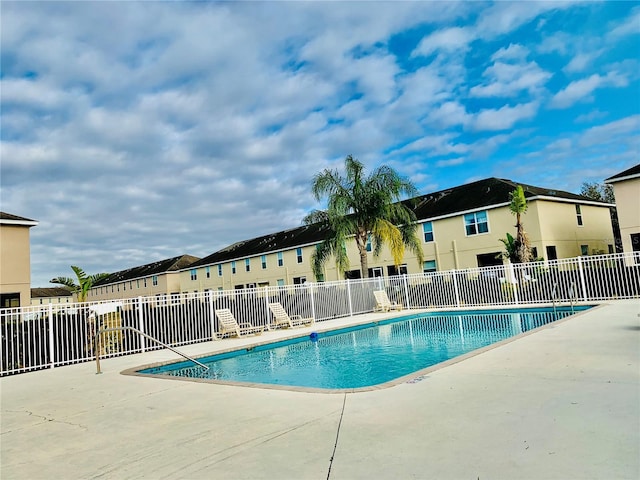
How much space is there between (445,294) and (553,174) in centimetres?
1669

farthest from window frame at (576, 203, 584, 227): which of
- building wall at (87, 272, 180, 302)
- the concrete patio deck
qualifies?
building wall at (87, 272, 180, 302)

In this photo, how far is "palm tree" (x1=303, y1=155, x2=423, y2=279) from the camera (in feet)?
76.0

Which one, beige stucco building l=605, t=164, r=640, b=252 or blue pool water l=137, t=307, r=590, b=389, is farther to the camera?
beige stucco building l=605, t=164, r=640, b=252

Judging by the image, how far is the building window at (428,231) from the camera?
29.7 meters

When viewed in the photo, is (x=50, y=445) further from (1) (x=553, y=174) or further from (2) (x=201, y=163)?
(1) (x=553, y=174)

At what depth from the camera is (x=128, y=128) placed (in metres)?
16.7

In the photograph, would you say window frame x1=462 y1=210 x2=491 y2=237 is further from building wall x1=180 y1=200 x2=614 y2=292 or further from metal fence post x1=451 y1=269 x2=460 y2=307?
metal fence post x1=451 y1=269 x2=460 y2=307

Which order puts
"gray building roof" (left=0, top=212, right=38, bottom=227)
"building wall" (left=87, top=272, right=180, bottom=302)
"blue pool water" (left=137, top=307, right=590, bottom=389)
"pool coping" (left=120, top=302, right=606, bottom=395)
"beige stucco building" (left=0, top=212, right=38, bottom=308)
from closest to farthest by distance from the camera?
"pool coping" (left=120, top=302, right=606, bottom=395) < "blue pool water" (left=137, top=307, right=590, bottom=389) < "beige stucco building" (left=0, top=212, right=38, bottom=308) < "gray building roof" (left=0, top=212, right=38, bottom=227) < "building wall" (left=87, top=272, right=180, bottom=302)

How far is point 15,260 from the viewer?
73.4 feet

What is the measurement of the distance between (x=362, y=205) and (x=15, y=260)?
17668 millimetres

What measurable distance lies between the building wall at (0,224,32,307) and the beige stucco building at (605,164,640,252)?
3015 centimetres

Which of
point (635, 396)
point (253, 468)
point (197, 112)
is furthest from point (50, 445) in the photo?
point (197, 112)

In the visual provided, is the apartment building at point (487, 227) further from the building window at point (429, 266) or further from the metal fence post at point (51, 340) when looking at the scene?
the metal fence post at point (51, 340)

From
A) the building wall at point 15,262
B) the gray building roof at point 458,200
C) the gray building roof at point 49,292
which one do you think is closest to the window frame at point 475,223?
the gray building roof at point 458,200
